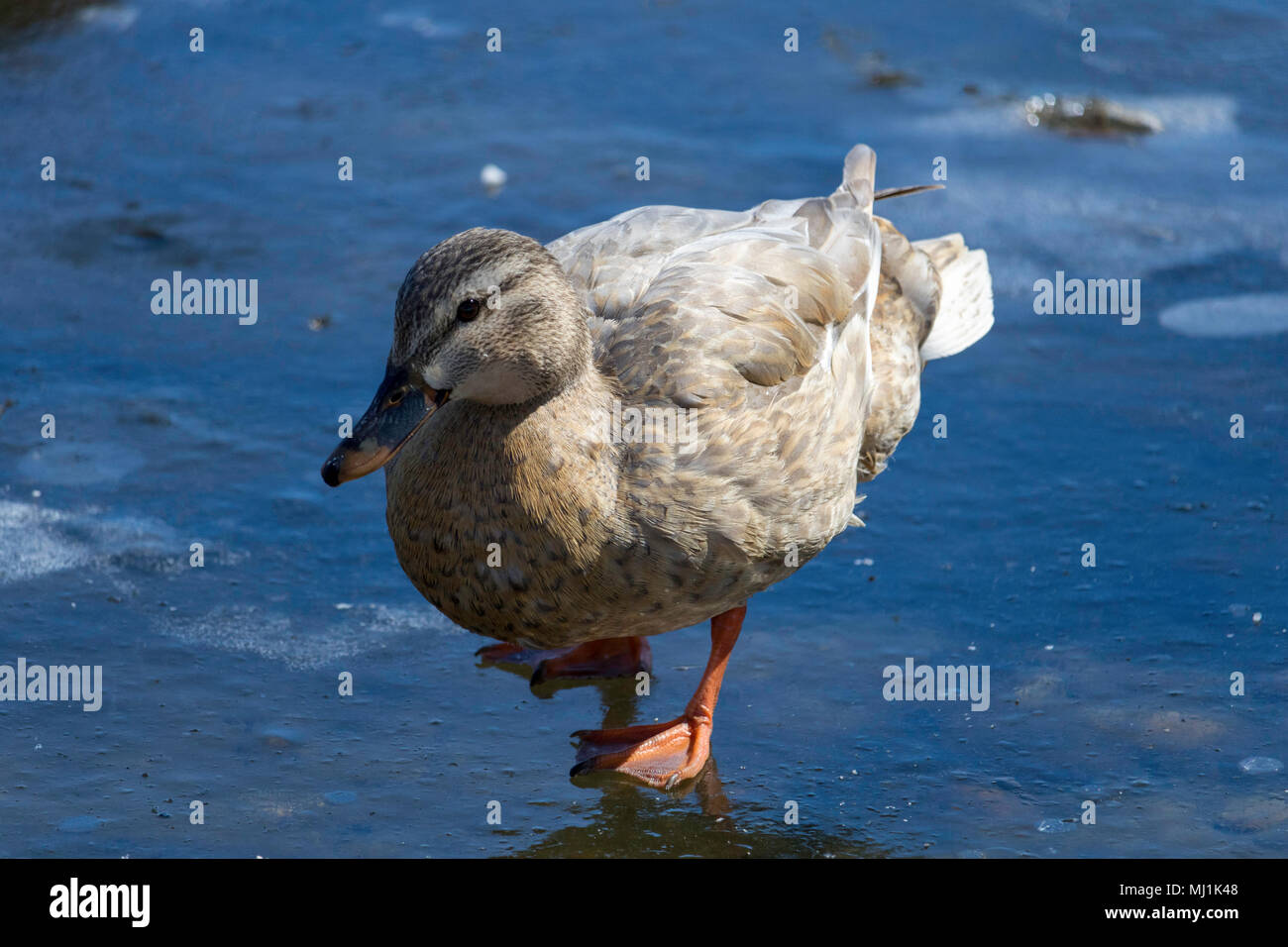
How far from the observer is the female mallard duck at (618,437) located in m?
4.11

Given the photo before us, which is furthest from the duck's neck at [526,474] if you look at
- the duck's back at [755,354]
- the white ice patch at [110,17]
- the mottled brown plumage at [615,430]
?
the white ice patch at [110,17]

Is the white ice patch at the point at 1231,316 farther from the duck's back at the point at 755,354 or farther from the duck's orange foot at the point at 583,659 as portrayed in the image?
the duck's orange foot at the point at 583,659

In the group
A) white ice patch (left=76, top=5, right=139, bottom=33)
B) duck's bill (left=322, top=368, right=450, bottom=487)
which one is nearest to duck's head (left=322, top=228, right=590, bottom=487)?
duck's bill (left=322, top=368, right=450, bottom=487)

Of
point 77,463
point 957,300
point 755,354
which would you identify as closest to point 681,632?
point 755,354

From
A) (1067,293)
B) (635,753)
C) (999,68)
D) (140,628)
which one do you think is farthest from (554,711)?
(999,68)

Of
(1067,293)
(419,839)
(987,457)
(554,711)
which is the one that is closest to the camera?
(419,839)

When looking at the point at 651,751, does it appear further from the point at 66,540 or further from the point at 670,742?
the point at 66,540

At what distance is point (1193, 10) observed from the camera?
976 cm

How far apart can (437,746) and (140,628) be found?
45.9 inches

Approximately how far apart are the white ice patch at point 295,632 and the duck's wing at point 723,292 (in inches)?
50.9

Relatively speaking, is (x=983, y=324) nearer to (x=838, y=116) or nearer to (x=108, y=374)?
(x=838, y=116)

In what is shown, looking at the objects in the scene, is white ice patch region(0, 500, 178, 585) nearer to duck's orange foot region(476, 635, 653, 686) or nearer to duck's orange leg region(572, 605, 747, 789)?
duck's orange foot region(476, 635, 653, 686)

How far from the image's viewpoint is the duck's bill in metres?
3.96

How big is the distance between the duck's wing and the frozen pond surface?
3.39 feet
